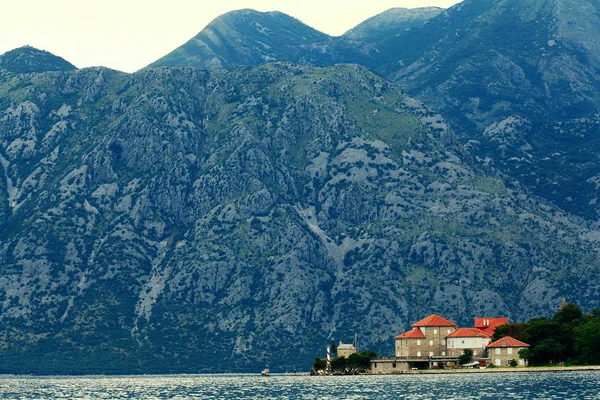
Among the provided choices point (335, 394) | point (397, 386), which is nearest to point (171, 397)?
point (335, 394)

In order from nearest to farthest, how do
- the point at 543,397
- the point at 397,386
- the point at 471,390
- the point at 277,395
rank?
the point at 543,397 → the point at 471,390 → the point at 277,395 → the point at 397,386

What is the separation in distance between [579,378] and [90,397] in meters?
79.1

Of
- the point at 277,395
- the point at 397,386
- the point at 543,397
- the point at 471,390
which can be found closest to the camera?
the point at 543,397

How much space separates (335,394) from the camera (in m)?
177

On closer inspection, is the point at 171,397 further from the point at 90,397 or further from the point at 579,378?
the point at 579,378

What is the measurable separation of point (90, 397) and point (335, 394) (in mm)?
40964

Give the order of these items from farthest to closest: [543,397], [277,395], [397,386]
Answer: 1. [397,386]
2. [277,395]
3. [543,397]

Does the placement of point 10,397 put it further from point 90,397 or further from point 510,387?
point 510,387

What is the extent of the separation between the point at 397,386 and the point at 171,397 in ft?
126

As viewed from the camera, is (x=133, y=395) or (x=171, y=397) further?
(x=133, y=395)

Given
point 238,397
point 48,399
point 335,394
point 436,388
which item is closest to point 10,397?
point 48,399

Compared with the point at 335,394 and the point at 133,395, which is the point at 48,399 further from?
the point at 335,394

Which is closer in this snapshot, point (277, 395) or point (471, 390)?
point (471, 390)

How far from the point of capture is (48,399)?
184 meters
